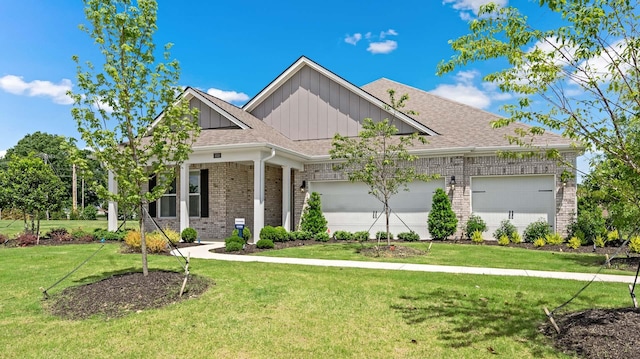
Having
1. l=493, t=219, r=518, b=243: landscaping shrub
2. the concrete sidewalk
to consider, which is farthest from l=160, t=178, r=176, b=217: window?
l=493, t=219, r=518, b=243: landscaping shrub

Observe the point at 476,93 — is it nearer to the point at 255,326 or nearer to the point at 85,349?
the point at 255,326

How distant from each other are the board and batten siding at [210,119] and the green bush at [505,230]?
1052 cm

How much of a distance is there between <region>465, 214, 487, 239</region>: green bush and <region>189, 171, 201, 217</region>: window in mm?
10425

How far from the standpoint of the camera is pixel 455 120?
55.9 feet

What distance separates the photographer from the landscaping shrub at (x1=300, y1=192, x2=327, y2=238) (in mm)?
15570

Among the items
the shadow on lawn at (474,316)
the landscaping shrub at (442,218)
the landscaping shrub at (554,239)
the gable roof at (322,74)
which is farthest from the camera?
the gable roof at (322,74)

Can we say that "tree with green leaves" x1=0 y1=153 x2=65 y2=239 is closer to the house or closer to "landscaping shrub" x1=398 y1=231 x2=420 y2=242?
the house

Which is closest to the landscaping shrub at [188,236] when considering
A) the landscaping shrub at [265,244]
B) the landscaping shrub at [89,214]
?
the landscaping shrub at [265,244]

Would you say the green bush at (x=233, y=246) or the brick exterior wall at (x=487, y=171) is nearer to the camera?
the green bush at (x=233, y=246)

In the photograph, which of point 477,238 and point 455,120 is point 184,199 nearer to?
point 477,238

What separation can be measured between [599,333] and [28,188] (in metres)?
16.3

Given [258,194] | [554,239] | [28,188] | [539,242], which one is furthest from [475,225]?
[28,188]

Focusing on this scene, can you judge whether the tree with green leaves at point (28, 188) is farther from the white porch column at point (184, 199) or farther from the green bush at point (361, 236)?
the green bush at point (361, 236)

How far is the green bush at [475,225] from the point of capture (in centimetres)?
1413
